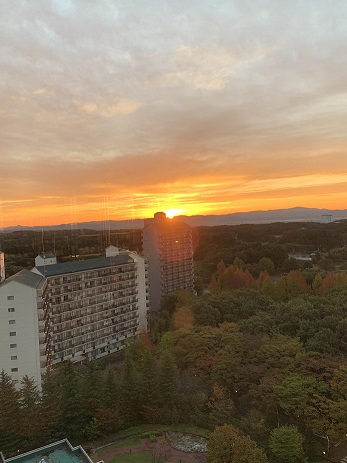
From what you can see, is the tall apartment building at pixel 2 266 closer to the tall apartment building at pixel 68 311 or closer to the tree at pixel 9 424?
the tall apartment building at pixel 68 311

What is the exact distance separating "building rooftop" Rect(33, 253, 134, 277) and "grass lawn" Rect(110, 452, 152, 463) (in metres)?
12.8

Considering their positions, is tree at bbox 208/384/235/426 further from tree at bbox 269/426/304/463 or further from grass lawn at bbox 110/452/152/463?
grass lawn at bbox 110/452/152/463

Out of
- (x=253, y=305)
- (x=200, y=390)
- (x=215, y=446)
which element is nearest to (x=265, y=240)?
→ (x=253, y=305)

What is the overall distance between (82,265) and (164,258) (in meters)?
12.7

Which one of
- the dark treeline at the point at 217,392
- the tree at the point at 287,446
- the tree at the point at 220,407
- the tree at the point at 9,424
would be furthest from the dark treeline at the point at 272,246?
the tree at the point at 287,446

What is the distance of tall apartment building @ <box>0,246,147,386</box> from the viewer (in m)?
20.1

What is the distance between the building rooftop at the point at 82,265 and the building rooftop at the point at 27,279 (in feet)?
4.77

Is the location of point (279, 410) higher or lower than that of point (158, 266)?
lower

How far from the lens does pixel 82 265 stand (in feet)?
89.8

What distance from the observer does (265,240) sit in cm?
7319

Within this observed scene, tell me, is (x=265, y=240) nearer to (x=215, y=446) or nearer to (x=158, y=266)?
(x=158, y=266)

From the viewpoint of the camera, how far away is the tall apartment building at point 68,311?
2012 cm

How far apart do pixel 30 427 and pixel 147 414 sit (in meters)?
4.96

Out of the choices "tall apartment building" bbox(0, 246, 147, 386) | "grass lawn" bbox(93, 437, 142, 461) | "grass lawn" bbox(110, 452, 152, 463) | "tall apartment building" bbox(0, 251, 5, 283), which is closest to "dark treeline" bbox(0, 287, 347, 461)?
"grass lawn" bbox(93, 437, 142, 461)
